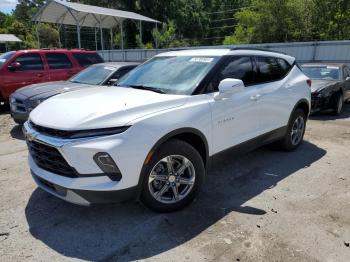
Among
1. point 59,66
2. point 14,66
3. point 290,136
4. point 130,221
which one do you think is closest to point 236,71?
point 290,136

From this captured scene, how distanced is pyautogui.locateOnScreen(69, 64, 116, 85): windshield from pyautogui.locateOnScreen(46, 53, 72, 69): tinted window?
2195 millimetres

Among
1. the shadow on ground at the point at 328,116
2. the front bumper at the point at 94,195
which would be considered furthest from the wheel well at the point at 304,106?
the front bumper at the point at 94,195

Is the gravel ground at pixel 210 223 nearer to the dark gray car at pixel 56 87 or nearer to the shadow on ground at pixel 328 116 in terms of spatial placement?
the dark gray car at pixel 56 87

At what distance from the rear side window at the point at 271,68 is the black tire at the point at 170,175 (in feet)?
5.92

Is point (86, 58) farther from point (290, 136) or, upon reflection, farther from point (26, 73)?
point (290, 136)

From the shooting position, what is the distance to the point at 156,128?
Result: 3.31 meters

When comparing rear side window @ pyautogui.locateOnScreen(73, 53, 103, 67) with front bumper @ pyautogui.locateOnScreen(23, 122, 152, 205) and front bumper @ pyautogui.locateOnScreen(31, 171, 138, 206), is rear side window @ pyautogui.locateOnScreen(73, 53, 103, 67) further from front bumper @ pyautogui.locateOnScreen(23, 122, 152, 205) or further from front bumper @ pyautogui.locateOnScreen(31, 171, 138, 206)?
front bumper @ pyautogui.locateOnScreen(31, 171, 138, 206)

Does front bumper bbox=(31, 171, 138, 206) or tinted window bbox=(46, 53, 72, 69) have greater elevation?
tinted window bbox=(46, 53, 72, 69)

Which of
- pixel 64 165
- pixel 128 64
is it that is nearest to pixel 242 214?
pixel 64 165

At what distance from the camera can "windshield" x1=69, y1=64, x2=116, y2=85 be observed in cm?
782

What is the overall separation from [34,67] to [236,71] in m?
7.33

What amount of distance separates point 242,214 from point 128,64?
565 cm

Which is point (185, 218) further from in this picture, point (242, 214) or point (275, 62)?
point (275, 62)

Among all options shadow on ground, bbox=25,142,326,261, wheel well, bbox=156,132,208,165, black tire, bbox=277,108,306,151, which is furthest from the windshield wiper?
black tire, bbox=277,108,306,151
